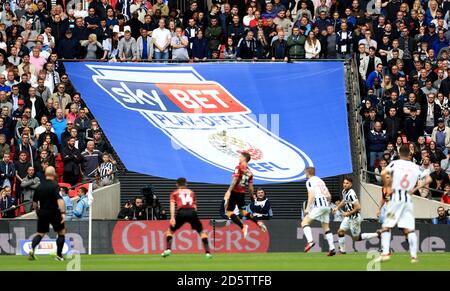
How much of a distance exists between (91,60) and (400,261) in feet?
56.2

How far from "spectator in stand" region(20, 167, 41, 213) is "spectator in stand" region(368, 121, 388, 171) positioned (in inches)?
408

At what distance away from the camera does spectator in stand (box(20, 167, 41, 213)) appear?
40.2 m

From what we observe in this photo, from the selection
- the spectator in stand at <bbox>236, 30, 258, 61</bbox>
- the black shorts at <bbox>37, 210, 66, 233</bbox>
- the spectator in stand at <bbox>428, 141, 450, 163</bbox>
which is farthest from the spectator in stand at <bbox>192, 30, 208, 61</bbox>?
the black shorts at <bbox>37, 210, 66, 233</bbox>

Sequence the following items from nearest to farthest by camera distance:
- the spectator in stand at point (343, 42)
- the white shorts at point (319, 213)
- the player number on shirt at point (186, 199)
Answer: the player number on shirt at point (186, 199) < the white shorts at point (319, 213) < the spectator in stand at point (343, 42)

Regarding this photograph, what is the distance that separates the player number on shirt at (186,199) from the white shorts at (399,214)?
4.64 metres

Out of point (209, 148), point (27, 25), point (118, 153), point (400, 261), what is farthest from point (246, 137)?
point (400, 261)

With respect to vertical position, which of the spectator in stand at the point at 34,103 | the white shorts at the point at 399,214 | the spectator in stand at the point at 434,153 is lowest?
the white shorts at the point at 399,214

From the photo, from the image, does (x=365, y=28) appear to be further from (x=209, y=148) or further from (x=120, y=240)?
(x=120, y=240)

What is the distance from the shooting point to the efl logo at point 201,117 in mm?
41438

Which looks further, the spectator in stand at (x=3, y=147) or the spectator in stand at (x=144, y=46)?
the spectator in stand at (x=144, y=46)

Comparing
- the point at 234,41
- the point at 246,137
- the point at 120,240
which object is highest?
the point at 234,41

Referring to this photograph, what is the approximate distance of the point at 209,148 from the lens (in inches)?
1645

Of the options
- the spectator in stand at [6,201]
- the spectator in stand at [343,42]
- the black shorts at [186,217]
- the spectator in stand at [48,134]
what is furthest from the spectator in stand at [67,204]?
the spectator in stand at [343,42]

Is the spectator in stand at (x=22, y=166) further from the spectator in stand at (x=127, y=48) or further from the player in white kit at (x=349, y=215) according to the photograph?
the player in white kit at (x=349, y=215)
